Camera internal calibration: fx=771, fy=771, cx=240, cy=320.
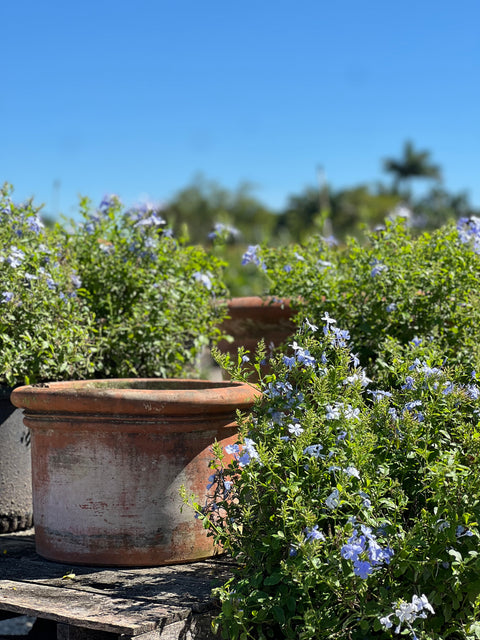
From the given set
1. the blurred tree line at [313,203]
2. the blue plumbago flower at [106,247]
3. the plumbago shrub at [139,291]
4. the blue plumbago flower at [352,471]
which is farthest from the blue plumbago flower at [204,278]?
the blurred tree line at [313,203]

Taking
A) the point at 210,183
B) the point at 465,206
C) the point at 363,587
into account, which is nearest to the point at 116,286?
the point at 363,587

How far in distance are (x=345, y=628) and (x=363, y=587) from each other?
16 cm

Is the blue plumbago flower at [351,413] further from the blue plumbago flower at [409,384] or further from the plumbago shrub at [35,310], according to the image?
the plumbago shrub at [35,310]

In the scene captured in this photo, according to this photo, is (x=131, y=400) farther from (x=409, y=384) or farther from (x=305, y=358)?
(x=409, y=384)

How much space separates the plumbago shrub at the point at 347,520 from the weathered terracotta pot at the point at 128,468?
35cm

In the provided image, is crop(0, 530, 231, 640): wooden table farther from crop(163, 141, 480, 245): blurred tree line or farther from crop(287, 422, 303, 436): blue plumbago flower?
crop(163, 141, 480, 245): blurred tree line

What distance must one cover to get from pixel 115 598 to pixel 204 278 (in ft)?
6.08

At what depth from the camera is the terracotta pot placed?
369cm

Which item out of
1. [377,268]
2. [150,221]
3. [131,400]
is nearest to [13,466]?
[131,400]

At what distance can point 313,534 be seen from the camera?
1.93 metres

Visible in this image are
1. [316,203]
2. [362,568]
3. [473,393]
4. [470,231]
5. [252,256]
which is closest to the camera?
[362,568]

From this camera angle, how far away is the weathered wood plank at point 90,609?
2.07 m

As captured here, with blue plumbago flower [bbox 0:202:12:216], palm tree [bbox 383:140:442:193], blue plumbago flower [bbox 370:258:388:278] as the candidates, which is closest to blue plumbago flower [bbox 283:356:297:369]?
blue plumbago flower [bbox 370:258:388:278]

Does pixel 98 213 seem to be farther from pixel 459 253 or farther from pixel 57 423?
pixel 459 253
